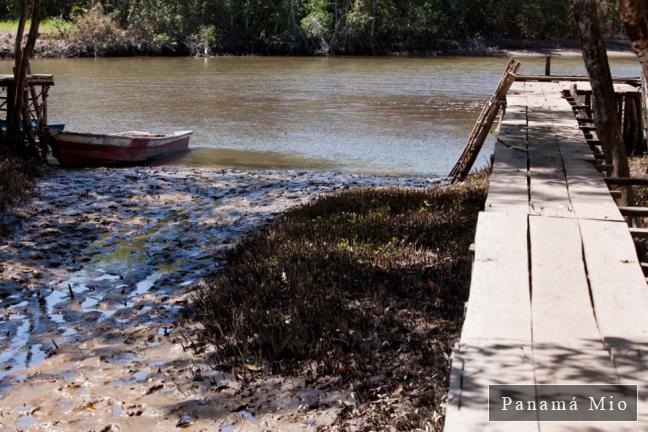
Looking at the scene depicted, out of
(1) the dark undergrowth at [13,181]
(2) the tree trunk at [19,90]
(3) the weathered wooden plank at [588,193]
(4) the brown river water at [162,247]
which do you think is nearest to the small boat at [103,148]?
(4) the brown river water at [162,247]

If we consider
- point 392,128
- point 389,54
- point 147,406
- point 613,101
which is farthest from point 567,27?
point 147,406

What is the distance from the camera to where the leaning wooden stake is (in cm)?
1482

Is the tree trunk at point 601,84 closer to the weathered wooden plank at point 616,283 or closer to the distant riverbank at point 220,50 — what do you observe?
the weathered wooden plank at point 616,283

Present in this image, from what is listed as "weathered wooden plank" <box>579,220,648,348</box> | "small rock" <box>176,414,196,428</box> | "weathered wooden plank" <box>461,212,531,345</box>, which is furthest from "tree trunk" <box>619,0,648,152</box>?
"small rock" <box>176,414,196,428</box>

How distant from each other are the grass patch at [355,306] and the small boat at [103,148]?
36.6ft

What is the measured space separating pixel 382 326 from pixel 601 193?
2178 millimetres

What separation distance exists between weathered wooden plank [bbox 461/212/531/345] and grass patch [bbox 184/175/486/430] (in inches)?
35.8

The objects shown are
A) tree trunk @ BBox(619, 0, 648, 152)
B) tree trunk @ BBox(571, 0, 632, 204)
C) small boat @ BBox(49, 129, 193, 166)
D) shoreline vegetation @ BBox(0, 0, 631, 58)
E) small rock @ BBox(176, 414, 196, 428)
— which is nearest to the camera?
small rock @ BBox(176, 414, 196, 428)

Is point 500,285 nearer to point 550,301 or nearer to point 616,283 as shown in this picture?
point 550,301

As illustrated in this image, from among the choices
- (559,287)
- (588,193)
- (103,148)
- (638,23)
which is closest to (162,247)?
(588,193)

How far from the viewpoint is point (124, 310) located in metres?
8.00

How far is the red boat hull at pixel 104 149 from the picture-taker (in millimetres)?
19875

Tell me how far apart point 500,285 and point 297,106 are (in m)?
30.4

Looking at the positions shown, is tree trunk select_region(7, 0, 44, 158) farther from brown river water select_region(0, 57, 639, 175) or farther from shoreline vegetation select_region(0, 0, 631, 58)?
shoreline vegetation select_region(0, 0, 631, 58)
